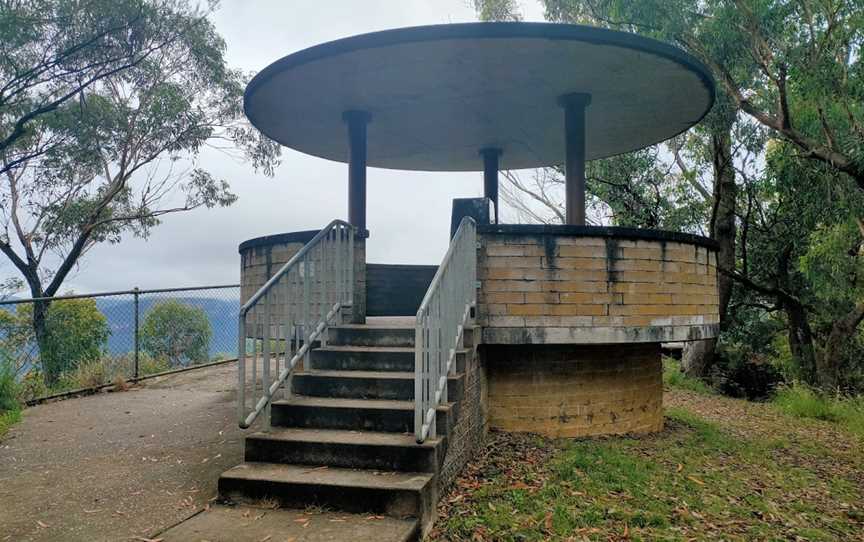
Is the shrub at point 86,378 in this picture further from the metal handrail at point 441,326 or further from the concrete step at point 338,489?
the metal handrail at point 441,326

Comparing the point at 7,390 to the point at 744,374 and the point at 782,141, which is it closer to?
the point at 782,141

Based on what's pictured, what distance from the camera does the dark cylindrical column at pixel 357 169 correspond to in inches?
269

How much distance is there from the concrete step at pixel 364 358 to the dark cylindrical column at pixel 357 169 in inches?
85.7

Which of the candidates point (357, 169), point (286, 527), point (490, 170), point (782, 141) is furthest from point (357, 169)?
point (782, 141)

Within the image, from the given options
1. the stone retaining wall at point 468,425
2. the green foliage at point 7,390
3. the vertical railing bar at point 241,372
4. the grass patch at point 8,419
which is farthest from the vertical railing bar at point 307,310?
the green foliage at point 7,390

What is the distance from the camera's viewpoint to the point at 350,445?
12.8 ft

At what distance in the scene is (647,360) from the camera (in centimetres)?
663

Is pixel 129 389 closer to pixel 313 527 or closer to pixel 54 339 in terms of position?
pixel 54 339

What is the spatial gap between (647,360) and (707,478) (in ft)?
5.96

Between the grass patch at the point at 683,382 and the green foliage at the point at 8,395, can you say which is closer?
the green foliage at the point at 8,395

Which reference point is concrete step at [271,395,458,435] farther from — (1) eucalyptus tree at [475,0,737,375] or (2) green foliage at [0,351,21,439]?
(1) eucalyptus tree at [475,0,737,375]

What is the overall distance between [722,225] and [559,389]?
8.64 m

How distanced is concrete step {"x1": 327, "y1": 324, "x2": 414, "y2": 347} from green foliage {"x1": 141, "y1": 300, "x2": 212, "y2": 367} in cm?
1014

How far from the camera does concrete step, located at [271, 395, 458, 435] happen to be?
A: 4152mm
